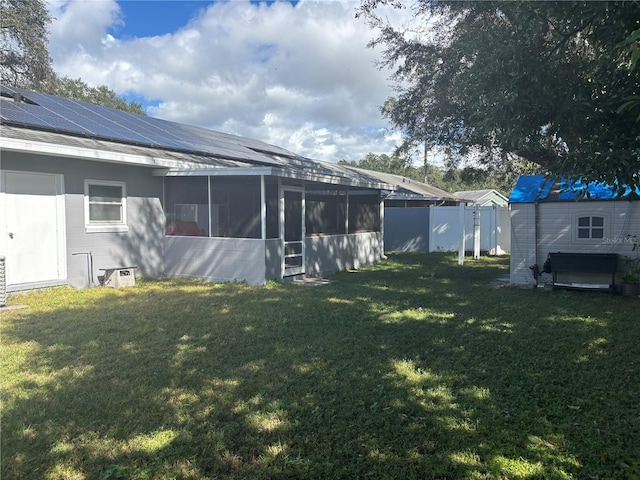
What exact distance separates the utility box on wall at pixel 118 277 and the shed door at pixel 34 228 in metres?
0.79

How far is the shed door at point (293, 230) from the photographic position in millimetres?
10664

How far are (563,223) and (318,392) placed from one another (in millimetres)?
7587

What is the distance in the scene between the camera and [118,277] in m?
9.12

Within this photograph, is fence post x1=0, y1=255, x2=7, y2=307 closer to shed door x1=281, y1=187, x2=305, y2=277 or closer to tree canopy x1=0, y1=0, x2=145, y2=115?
shed door x1=281, y1=187, x2=305, y2=277

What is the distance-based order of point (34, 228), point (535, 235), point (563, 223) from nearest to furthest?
point (34, 228)
point (563, 223)
point (535, 235)

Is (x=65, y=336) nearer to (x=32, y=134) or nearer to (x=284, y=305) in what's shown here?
(x=284, y=305)

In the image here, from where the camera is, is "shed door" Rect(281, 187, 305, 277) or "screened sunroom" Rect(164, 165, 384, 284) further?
"shed door" Rect(281, 187, 305, 277)

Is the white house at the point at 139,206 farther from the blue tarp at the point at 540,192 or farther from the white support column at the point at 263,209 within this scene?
the blue tarp at the point at 540,192

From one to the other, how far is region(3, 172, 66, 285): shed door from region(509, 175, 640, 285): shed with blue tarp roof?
368 inches

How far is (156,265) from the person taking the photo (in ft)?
34.5

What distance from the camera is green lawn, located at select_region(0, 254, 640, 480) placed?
115 inches

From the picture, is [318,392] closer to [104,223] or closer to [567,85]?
[567,85]

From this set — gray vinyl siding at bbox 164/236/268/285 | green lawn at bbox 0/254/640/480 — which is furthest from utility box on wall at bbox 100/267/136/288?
green lawn at bbox 0/254/640/480

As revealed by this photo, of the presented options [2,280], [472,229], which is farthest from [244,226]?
[472,229]
